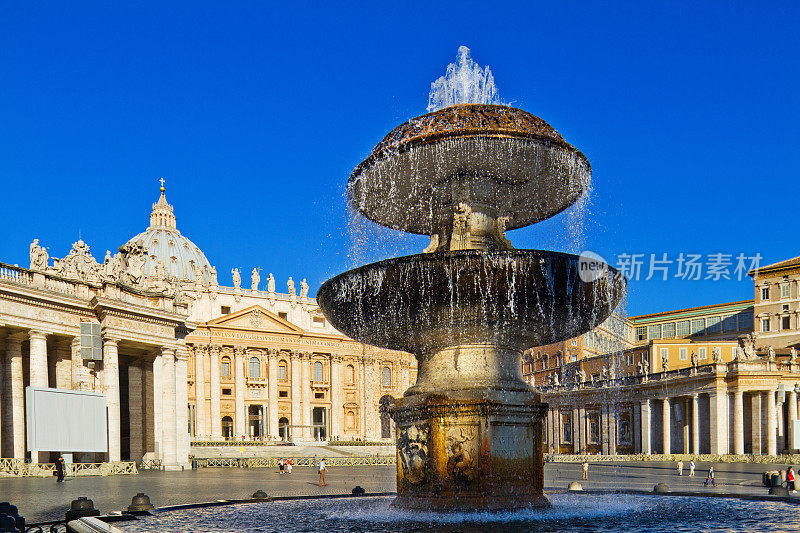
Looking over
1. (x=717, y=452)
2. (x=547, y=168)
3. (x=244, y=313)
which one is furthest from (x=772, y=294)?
(x=547, y=168)

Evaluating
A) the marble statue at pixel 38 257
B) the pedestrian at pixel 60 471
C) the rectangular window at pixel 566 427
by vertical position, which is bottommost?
the rectangular window at pixel 566 427

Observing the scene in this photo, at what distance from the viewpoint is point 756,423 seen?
63.5m

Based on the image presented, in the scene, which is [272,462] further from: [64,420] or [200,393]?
[200,393]

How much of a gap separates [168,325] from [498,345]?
34.9 m

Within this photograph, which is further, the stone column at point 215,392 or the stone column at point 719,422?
the stone column at point 215,392

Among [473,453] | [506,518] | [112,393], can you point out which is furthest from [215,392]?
[506,518]

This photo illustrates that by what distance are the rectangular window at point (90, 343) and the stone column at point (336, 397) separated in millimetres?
71604

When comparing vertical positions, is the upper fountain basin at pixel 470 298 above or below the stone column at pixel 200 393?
above

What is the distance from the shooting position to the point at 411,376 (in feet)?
362

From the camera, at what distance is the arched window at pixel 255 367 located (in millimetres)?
97625

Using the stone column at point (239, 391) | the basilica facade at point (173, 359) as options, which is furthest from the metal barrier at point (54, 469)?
the stone column at point (239, 391)

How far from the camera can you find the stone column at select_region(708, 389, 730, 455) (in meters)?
63.2

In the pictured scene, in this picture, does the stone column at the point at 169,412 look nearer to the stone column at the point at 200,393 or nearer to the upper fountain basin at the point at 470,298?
the upper fountain basin at the point at 470,298

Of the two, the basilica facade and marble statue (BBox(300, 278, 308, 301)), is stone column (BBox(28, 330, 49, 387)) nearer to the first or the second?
the basilica facade
